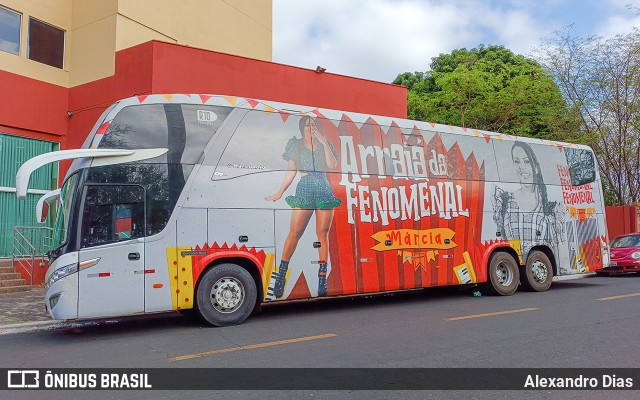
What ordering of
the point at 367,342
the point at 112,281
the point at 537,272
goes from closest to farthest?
the point at 367,342, the point at 112,281, the point at 537,272

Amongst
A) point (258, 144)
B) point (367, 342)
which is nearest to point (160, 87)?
point (258, 144)

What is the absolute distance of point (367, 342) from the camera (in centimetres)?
705

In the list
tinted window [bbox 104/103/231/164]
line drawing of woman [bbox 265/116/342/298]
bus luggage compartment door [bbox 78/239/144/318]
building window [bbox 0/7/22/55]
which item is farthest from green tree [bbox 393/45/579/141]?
bus luggage compartment door [bbox 78/239/144/318]

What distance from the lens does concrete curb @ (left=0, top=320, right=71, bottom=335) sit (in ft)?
27.9

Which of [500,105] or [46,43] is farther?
[500,105]

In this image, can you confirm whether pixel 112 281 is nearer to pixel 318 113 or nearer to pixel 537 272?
pixel 318 113

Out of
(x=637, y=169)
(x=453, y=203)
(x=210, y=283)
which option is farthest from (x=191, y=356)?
(x=637, y=169)

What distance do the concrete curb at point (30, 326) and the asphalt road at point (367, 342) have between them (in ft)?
0.90

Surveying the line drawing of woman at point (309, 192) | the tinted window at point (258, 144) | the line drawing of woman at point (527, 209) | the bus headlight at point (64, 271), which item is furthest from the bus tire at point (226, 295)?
the line drawing of woman at point (527, 209)

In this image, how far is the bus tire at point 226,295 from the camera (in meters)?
8.38

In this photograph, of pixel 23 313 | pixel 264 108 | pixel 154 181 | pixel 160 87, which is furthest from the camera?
pixel 160 87

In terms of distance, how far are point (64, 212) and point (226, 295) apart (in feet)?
9.43

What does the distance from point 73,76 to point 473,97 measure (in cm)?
1598

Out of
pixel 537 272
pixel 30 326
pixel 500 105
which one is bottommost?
pixel 30 326
